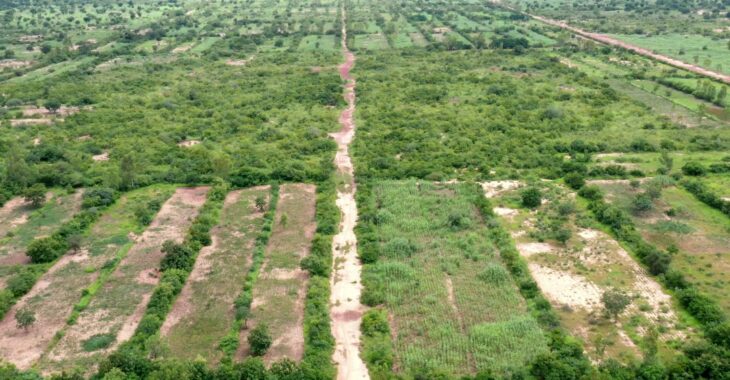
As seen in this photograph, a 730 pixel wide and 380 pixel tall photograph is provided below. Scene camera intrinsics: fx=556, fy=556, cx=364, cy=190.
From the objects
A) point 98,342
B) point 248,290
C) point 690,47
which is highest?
point 690,47

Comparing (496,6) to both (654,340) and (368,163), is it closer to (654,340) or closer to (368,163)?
(368,163)

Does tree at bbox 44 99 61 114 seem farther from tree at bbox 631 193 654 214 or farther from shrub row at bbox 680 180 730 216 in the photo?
shrub row at bbox 680 180 730 216

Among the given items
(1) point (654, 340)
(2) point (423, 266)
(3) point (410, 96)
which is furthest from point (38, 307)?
(3) point (410, 96)

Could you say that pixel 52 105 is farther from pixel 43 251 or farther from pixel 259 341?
pixel 259 341

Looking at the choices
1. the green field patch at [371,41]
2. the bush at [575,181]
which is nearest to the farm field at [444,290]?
the bush at [575,181]

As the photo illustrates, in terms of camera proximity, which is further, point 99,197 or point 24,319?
point 99,197

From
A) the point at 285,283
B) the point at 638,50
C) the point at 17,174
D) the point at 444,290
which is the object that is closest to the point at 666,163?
the point at 444,290

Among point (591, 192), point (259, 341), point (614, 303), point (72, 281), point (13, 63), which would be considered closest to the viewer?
point (259, 341)

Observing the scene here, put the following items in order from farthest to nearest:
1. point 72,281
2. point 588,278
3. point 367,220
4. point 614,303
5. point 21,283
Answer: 1. point 367,220
2. point 72,281
3. point 588,278
4. point 21,283
5. point 614,303

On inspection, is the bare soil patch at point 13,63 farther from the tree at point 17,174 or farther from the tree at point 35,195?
the tree at point 35,195
